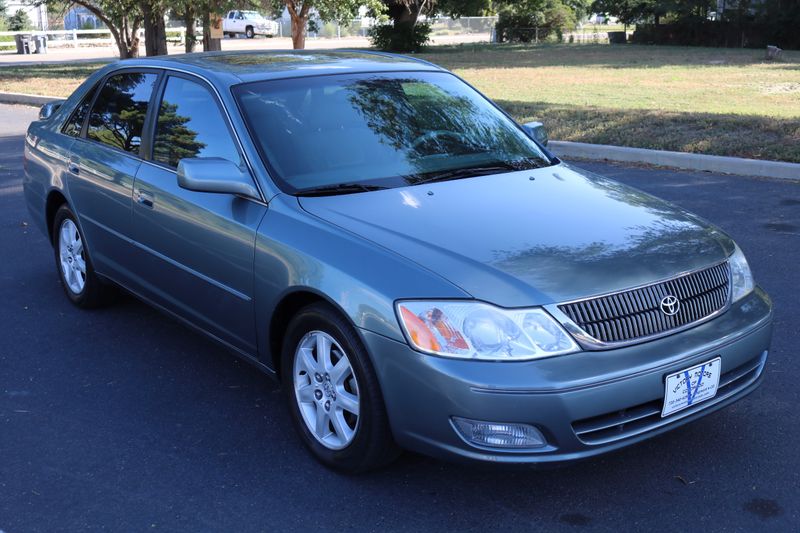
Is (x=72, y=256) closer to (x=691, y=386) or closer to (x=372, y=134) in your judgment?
(x=372, y=134)

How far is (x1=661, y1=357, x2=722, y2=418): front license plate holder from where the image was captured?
330 centimetres

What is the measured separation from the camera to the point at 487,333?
3158mm

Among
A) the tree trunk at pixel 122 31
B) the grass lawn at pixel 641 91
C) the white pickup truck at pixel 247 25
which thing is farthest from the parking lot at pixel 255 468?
the white pickup truck at pixel 247 25

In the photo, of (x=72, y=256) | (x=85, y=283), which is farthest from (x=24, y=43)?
(x=85, y=283)

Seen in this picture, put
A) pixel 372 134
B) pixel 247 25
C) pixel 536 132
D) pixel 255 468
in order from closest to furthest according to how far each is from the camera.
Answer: pixel 255 468 < pixel 372 134 < pixel 536 132 < pixel 247 25

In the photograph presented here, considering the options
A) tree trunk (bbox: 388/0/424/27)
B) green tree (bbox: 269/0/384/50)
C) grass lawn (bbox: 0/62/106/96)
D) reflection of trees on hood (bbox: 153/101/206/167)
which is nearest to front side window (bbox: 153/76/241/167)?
A: reflection of trees on hood (bbox: 153/101/206/167)

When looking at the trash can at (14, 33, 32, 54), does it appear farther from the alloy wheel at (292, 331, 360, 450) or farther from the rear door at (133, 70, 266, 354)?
the alloy wheel at (292, 331, 360, 450)

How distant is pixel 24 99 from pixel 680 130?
14624mm

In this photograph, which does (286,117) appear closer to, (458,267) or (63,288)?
(458,267)

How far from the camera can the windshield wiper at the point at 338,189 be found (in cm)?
401

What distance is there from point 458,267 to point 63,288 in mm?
3873

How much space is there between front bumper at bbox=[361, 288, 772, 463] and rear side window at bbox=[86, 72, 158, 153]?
97.8 inches

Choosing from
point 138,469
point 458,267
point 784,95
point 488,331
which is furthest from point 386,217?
point 784,95

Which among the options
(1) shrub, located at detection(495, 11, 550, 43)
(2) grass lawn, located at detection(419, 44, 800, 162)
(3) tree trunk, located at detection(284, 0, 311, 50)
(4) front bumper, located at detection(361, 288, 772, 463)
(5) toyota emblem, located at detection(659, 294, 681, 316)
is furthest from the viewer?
(1) shrub, located at detection(495, 11, 550, 43)
